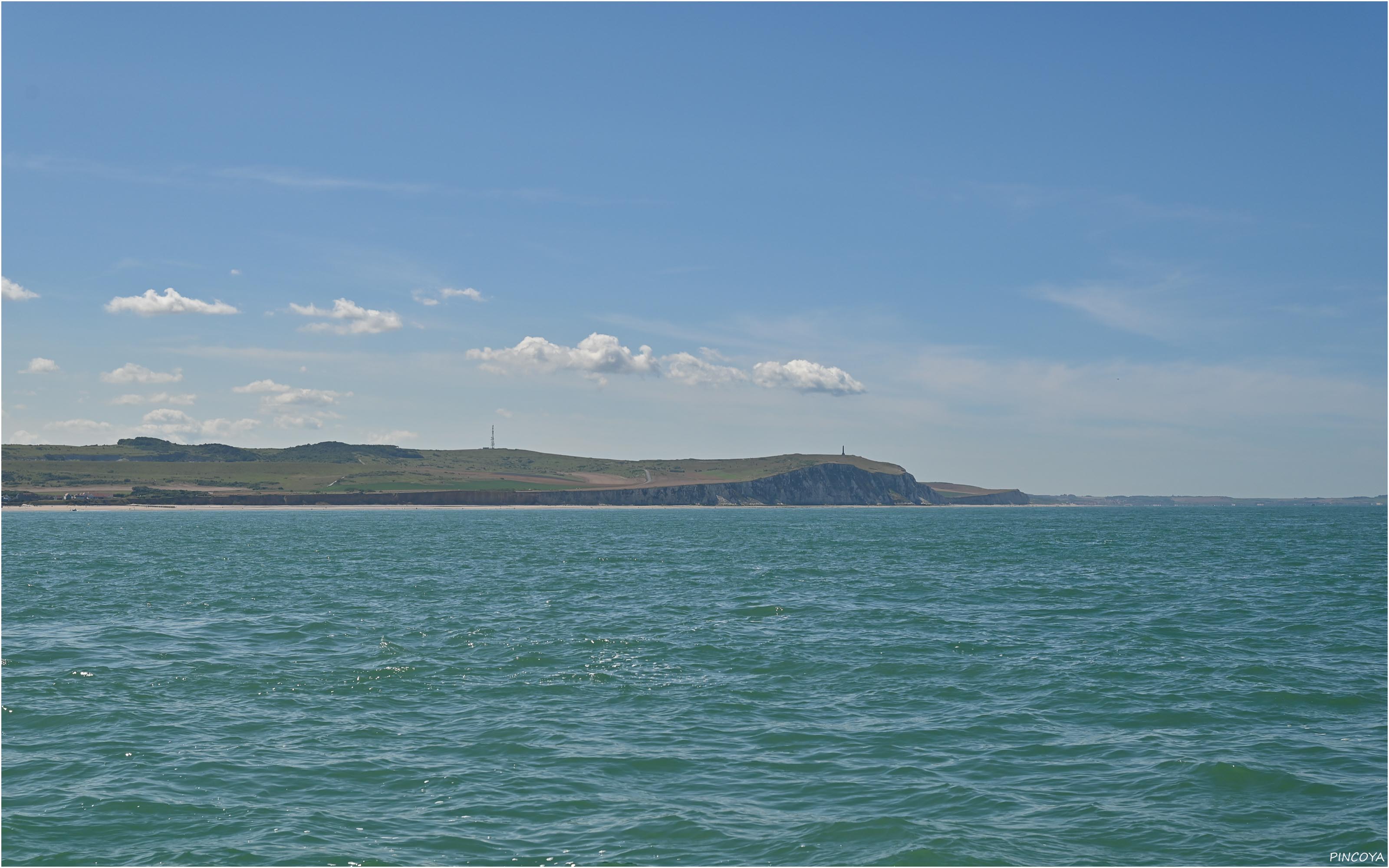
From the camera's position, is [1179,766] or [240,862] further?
[1179,766]

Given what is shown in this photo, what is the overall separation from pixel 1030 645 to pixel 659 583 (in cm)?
2781

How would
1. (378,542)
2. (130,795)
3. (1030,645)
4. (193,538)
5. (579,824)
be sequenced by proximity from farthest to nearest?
(193,538)
(378,542)
(1030,645)
(130,795)
(579,824)

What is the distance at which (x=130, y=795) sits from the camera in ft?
59.3

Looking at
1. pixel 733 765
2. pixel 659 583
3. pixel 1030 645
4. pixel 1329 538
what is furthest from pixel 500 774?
pixel 1329 538

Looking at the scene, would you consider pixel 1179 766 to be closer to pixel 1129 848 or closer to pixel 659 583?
pixel 1129 848

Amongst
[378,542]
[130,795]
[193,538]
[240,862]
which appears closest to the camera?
[240,862]

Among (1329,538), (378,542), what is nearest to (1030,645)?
(378,542)

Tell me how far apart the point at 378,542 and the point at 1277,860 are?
103 metres

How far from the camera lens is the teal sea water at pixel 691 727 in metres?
16.5

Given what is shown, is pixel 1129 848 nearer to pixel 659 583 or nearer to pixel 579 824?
pixel 579 824

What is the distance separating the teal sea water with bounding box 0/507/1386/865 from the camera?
16.5 meters

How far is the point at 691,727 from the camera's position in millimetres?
23125

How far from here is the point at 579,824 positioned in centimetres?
1694

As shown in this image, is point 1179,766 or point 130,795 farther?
point 1179,766
